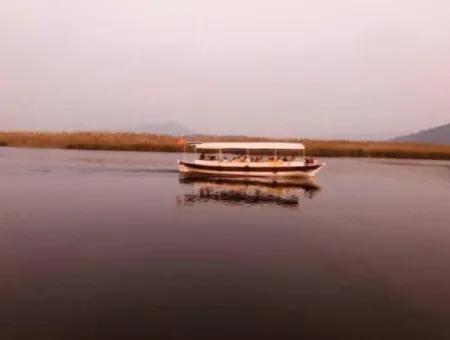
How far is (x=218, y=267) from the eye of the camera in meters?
21.5

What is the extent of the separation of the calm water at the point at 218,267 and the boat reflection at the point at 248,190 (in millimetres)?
626

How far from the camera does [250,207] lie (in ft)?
130

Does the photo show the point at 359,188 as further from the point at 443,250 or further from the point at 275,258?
the point at 275,258

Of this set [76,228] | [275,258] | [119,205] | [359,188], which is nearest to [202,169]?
[359,188]

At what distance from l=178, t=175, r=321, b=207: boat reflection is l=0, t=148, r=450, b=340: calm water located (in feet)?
2.05

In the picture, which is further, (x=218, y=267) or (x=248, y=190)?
(x=248, y=190)

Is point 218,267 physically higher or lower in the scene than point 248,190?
lower

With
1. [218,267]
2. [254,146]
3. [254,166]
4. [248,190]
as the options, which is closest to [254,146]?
[254,146]

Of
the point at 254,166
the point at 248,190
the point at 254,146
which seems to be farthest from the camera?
the point at 254,146


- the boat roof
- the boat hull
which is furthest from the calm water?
the boat roof

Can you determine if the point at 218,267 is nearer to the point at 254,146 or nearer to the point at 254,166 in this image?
the point at 254,166

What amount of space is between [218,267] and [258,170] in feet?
130

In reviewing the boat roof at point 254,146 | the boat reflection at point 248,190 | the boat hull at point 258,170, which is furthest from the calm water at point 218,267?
the boat roof at point 254,146

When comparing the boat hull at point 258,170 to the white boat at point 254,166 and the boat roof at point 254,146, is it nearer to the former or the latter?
the white boat at point 254,166
